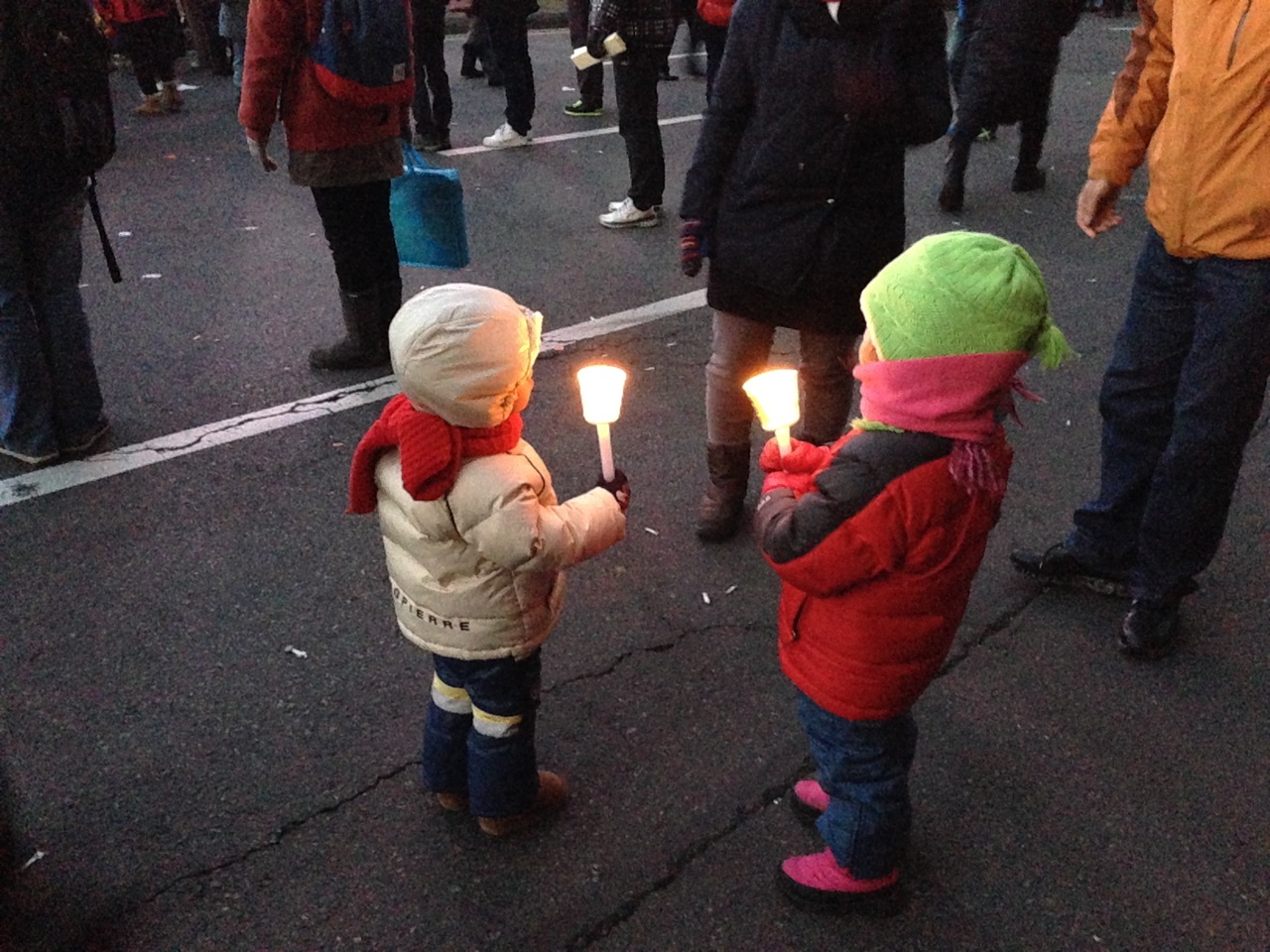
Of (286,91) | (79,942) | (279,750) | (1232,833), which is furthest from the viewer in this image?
(286,91)

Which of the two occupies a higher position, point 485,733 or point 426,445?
point 426,445

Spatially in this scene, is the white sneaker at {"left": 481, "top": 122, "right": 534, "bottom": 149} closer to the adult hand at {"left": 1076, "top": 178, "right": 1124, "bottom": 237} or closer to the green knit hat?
the adult hand at {"left": 1076, "top": 178, "right": 1124, "bottom": 237}

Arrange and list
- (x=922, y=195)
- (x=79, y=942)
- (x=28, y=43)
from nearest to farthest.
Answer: (x=79, y=942) → (x=28, y=43) → (x=922, y=195)

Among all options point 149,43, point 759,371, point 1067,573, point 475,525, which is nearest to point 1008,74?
point 759,371

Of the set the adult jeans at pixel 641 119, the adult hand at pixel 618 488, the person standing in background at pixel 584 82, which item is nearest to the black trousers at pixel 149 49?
the person standing in background at pixel 584 82

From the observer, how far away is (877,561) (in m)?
1.87

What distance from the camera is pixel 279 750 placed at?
264 centimetres

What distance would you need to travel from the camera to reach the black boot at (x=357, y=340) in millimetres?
4535

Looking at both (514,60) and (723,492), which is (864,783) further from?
(514,60)

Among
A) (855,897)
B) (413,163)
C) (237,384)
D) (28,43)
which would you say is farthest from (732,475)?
(28,43)

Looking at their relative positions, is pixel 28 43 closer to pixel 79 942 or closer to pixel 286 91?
pixel 286 91

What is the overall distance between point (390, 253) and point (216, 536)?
156 centimetres

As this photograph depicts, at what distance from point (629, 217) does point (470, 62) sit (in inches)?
186

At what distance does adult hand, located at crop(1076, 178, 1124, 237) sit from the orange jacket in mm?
223
